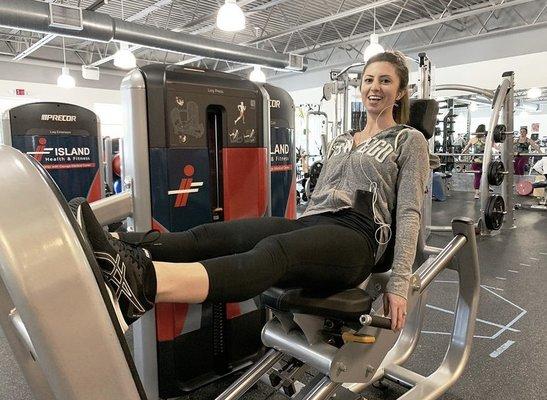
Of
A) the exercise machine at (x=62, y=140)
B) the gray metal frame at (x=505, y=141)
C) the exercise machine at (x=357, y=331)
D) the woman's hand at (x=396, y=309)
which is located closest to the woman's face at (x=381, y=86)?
the exercise machine at (x=357, y=331)

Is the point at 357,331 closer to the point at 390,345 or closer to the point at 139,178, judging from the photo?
the point at 390,345

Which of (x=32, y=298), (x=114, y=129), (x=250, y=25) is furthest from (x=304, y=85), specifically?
(x=32, y=298)

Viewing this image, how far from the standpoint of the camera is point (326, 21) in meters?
8.17

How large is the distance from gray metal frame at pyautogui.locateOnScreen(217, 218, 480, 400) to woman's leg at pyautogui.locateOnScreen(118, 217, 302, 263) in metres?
0.29

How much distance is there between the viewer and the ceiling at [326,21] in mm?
7773

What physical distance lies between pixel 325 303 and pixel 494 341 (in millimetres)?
1664

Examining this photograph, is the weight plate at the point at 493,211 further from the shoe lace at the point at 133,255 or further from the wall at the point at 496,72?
the shoe lace at the point at 133,255

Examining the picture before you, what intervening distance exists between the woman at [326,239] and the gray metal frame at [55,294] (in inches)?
8.4

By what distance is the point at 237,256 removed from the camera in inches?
44.9

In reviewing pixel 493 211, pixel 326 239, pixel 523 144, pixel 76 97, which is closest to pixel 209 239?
pixel 326 239

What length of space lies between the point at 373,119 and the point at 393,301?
0.75m

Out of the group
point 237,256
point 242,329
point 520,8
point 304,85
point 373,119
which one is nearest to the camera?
point 237,256

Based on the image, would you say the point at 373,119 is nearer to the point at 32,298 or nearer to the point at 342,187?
the point at 342,187

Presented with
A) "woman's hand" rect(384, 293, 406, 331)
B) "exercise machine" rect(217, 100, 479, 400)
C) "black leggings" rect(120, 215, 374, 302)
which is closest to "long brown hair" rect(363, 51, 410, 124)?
"exercise machine" rect(217, 100, 479, 400)
